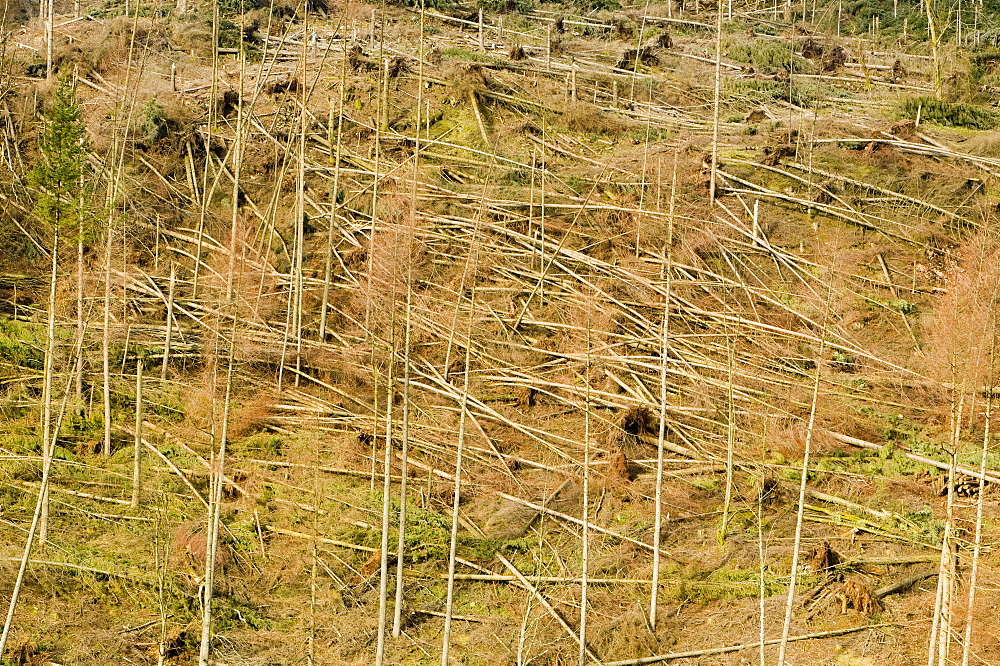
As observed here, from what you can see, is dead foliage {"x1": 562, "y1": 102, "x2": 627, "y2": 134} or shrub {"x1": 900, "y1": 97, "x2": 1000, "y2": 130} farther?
shrub {"x1": 900, "y1": 97, "x2": 1000, "y2": 130}

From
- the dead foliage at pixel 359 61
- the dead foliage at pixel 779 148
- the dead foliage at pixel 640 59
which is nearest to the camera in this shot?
the dead foliage at pixel 779 148

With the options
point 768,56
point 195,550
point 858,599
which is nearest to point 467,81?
point 768,56

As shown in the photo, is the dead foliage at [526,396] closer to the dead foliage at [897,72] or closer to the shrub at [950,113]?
the shrub at [950,113]

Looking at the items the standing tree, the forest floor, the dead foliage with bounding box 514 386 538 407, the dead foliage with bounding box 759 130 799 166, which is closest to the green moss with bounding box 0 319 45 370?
the forest floor

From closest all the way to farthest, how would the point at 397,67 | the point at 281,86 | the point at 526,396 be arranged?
the point at 526,396
the point at 281,86
the point at 397,67

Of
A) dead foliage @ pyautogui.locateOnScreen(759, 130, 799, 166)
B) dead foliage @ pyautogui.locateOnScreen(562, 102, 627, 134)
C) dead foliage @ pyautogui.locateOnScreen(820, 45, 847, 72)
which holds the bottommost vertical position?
dead foliage @ pyautogui.locateOnScreen(759, 130, 799, 166)

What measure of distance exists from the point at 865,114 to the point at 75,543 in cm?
1939

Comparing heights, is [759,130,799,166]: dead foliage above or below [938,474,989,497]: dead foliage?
above

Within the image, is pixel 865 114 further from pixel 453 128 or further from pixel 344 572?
pixel 344 572

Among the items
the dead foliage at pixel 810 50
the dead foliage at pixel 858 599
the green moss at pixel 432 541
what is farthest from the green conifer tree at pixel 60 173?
the dead foliage at pixel 810 50

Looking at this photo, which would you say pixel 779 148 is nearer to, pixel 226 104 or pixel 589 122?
pixel 589 122

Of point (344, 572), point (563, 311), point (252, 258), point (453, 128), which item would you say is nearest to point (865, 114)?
point (453, 128)

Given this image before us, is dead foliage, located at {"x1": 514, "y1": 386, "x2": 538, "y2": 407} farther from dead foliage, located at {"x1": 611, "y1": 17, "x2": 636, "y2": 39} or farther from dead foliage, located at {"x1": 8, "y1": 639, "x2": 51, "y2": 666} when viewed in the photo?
dead foliage, located at {"x1": 611, "y1": 17, "x2": 636, "y2": 39}

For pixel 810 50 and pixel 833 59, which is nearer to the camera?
pixel 833 59
